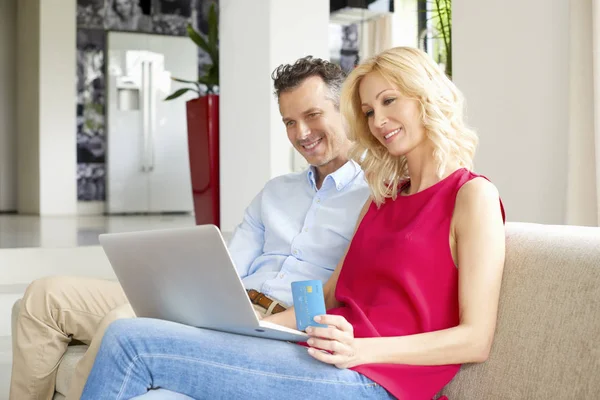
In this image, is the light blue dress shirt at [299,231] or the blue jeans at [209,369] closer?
the blue jeans at [209,369]

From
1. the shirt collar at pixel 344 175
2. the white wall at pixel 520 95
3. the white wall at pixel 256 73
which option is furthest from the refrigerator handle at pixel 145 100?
the shirt collar at pixel 344 175

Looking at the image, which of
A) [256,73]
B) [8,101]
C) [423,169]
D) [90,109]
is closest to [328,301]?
[423,169]

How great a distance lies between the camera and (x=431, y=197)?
175 centimetres

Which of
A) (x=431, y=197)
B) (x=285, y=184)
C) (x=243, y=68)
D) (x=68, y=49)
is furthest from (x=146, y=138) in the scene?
(x=431, y=197)

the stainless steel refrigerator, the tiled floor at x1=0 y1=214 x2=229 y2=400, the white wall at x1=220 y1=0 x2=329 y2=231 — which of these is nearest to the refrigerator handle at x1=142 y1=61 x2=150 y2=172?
the stainless steel refrigerator

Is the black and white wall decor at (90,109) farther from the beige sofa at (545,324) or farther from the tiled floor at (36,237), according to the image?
the beige sofa at (545,324)

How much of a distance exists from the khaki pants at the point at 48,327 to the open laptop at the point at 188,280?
68 centimetres

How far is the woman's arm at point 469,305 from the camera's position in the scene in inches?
61.2

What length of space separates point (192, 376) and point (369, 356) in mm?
347

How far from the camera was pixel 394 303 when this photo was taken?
5.54 feet

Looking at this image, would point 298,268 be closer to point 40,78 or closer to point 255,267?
point 255,267

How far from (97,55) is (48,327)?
7151 mm

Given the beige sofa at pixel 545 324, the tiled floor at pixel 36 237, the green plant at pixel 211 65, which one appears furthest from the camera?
the green plant at pixel 211 65

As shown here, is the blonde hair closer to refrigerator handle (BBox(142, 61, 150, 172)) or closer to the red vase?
the red vase
